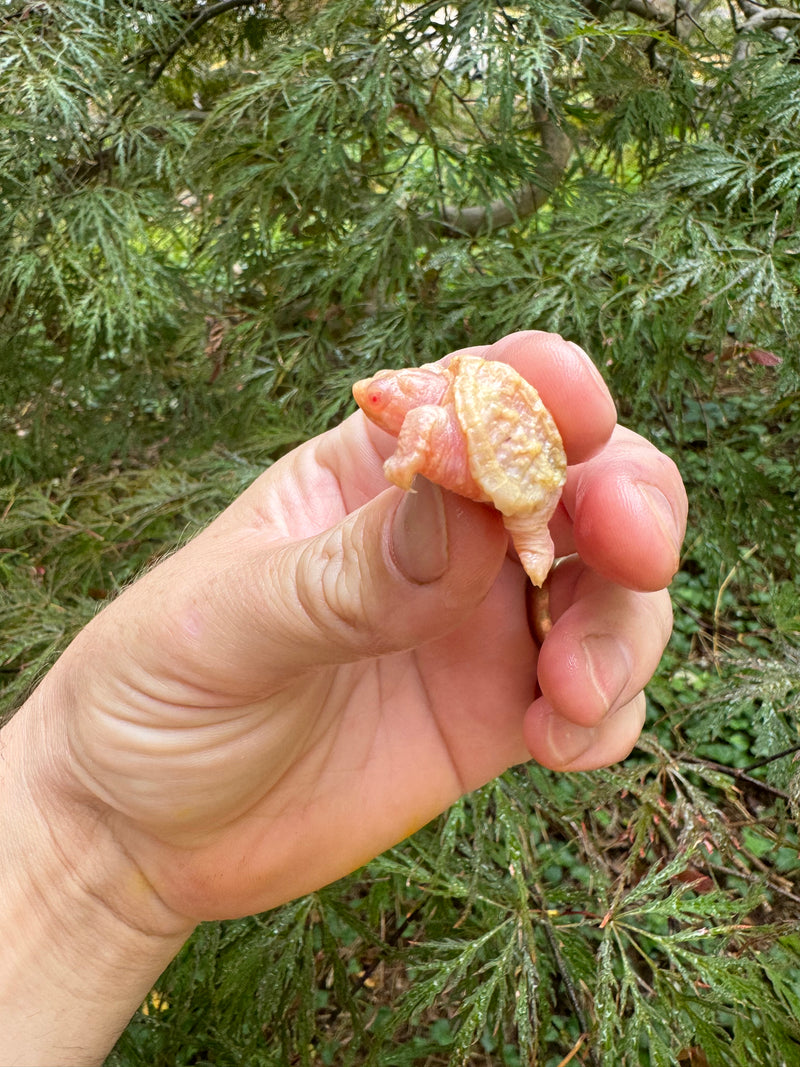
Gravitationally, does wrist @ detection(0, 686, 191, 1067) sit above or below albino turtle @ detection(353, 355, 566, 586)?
below

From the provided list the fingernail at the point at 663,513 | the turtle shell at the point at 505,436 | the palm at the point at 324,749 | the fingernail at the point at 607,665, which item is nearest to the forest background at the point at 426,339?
the palm at the point at 324,749

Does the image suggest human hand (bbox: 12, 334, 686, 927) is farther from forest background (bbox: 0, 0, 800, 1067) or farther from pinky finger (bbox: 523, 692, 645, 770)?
forest background (bbox: 0, 0, 800, 1067)

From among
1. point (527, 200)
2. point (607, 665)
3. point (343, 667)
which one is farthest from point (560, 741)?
point (527, 200)

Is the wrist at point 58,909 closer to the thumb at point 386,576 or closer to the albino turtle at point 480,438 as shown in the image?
the thumb at point 386,576

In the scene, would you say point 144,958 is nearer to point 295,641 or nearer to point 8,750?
point 8,750

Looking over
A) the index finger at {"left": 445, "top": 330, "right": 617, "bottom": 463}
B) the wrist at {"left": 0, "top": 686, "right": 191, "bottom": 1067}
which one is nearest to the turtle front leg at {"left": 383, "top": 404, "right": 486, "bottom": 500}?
the index finger at {"left": 445, "top": 330, "right": 617, "bottom": 463}

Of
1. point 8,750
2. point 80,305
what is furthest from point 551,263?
point 8,750
